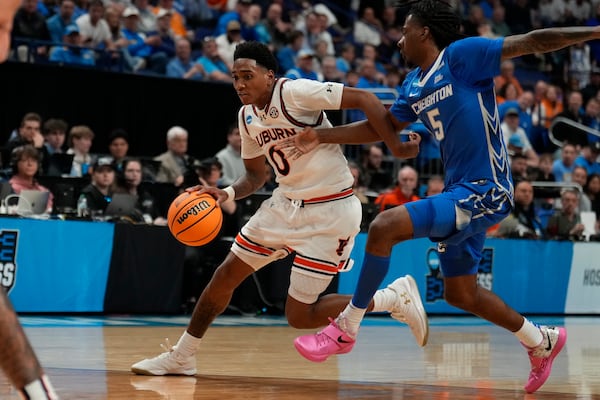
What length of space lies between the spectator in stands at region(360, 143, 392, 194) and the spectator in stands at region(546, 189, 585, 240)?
243 centimetres

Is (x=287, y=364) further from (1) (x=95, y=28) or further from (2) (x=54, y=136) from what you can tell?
(1) (x=95, y=28)

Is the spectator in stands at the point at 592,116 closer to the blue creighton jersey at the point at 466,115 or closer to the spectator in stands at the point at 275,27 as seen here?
the spectator in stands at the point at 275,27

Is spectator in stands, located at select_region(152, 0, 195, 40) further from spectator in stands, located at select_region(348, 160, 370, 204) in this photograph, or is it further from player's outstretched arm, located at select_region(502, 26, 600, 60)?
player's outstretched arm, located at select_region(502, 26, 600, 60)

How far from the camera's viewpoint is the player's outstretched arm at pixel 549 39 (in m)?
5.38

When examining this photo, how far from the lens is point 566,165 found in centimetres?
1725

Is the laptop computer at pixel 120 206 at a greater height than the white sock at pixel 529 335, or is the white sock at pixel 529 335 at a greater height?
the white sock at pixel 529 335

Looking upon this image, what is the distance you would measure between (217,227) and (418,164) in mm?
11557

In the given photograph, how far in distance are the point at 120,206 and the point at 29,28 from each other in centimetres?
403

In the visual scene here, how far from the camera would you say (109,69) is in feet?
48.7

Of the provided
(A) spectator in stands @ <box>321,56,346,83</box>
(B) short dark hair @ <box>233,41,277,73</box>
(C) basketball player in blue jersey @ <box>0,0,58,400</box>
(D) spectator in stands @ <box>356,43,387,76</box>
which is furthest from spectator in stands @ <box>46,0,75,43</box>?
(C) basketball player in blue jersey @ <box>0,0,58,400</box>

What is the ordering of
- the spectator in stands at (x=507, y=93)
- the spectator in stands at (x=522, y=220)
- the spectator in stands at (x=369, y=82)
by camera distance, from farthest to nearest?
the spectator in stands at (x=507, y=93)
the spectator in stands at (x=369, y=82)
the spectator in stands at (x=522, y=220)

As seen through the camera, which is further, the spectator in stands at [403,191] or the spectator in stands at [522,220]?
the spectator in stands at [522,220]

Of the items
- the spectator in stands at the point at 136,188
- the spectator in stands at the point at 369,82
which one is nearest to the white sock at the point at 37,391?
the spectator in stands at the point at 136,188

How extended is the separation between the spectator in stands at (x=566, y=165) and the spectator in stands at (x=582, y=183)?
30 centimetres
